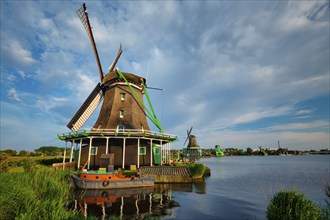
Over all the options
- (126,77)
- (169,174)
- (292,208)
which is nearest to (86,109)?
(126,77)

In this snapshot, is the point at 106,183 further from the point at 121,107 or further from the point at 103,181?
the point at 121,107

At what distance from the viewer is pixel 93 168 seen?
81.7 feet

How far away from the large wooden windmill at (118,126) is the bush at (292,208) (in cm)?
1718

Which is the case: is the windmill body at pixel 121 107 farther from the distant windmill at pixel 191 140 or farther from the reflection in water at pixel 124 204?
the distant windmill at pixel 191 140

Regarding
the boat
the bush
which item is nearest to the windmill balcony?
→ the boat

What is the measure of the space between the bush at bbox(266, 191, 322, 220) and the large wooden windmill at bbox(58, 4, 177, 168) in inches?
676

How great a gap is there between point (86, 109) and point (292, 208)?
92.0 feet

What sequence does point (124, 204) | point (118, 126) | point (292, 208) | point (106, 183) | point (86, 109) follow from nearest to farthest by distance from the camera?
1. point (292, 208)
2. point (124, 204)
3. point (106, 183)
4. point (118, 126)
5. point (86, 109)

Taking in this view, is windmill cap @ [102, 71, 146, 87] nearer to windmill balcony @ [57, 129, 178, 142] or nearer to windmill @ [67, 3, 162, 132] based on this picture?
windmill @ [67, 3, 162, 132]

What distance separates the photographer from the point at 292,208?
7.42 metres

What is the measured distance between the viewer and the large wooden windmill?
24.4m

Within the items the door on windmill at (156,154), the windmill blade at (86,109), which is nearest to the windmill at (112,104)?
the windmill blade at (86,109)

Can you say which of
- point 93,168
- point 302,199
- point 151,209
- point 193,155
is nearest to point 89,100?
point 93,168

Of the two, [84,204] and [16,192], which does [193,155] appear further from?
[16,192]
